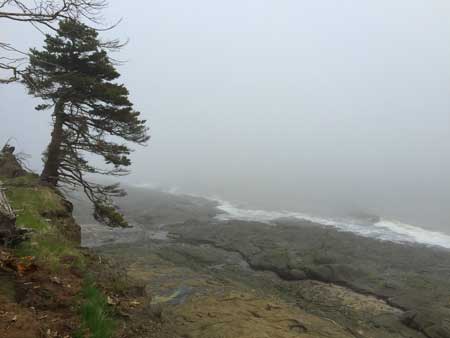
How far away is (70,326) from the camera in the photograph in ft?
17.4

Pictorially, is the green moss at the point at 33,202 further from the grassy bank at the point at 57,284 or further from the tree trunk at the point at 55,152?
the tree trunk at the point at 55,152

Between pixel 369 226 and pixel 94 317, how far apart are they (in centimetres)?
3268

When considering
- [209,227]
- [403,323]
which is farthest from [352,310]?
[209,227]

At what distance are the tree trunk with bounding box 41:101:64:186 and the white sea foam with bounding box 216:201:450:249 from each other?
20.9 metres

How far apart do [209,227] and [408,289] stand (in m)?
15.8

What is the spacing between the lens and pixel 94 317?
555 centimetres

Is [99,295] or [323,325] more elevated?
[99,295]

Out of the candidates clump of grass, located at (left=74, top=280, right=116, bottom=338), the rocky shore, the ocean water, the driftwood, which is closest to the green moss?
the driftwood

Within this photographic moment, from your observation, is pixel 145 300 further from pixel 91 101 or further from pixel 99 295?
pixel 91 101

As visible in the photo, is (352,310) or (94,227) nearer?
(352,310)

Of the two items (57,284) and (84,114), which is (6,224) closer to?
(57,284)

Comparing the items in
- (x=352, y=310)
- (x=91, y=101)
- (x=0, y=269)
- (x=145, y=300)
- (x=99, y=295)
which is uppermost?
(x=91, y=101)

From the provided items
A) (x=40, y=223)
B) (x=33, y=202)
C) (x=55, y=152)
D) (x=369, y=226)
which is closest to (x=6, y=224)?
(x=40, y=223)

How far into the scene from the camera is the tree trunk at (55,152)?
15.7 m
